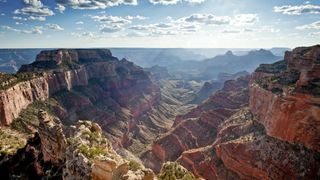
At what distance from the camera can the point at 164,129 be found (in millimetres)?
175250

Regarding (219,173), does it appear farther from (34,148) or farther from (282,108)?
(34,148)

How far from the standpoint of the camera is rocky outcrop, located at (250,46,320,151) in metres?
65.5

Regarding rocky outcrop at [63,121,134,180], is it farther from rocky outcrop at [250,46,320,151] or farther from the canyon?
rocky outcrop at [250,46,320,151]

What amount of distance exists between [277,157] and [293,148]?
3.83m

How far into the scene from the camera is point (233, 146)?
3174 inches

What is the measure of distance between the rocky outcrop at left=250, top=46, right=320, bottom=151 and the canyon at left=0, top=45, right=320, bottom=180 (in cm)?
20

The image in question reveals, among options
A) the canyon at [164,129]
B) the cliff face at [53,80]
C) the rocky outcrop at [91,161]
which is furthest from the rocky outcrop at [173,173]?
the cliff face at [53,80]

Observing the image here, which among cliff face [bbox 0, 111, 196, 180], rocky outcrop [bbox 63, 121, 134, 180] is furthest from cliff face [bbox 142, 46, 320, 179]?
rocky outcrop [bbox 63, 121, 134, 180]

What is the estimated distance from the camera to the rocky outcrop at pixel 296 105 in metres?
65.5

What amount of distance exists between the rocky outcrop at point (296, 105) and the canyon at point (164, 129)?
199 mm

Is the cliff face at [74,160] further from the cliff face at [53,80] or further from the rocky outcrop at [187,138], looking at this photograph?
the rocky outcrop at [187,138]

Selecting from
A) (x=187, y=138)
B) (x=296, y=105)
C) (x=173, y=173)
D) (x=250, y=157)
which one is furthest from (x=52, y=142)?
(x=187, y=138)

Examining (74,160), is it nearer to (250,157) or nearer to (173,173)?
(173,173)

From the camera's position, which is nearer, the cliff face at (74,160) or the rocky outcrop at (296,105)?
the cliff face at (74,160)
